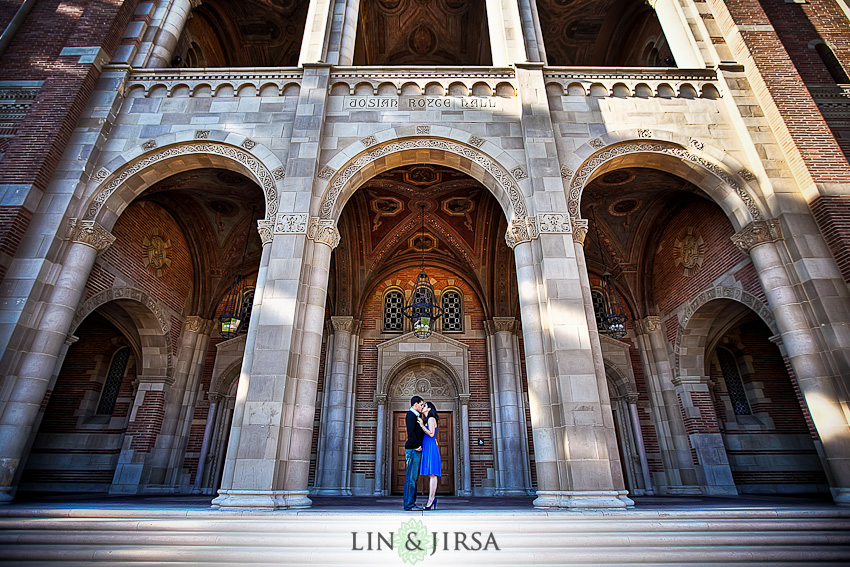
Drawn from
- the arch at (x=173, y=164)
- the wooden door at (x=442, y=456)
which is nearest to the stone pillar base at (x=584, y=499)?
the wooden door at (x=442, y=456)

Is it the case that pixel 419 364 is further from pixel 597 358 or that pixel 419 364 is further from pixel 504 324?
pixel 597 358

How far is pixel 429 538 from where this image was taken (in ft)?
13.9

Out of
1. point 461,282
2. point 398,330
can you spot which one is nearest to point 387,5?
point 461,282

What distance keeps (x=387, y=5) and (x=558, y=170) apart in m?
10.0

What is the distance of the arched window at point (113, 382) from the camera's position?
1209 cm

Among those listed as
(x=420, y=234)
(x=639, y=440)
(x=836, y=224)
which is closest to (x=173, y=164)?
(x=420, y=234)

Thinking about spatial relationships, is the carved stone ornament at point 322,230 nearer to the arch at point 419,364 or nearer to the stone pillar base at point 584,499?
the stone pillar base at point 584,499

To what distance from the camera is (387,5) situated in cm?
1383

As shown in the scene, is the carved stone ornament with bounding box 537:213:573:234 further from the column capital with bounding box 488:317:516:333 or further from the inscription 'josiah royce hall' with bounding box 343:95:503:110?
the column capital with bounding box 488:317:516:333

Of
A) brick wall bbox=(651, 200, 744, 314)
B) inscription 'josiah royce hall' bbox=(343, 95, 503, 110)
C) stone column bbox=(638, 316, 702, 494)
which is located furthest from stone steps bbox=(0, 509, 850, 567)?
inscription 'josiah royce hall' bbox=(343, 95, 503, 110)

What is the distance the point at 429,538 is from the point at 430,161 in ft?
22.4

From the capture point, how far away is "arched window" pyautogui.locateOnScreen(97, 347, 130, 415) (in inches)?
476

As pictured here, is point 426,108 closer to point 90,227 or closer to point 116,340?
point 90,227

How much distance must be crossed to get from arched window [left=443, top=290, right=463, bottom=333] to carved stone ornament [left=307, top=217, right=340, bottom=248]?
6.88 m
